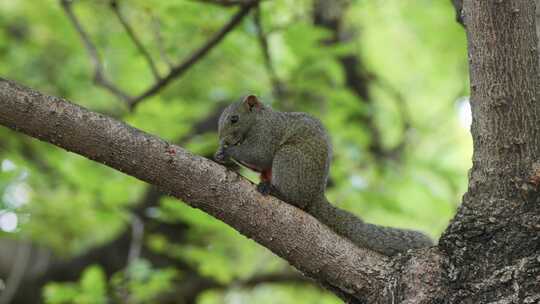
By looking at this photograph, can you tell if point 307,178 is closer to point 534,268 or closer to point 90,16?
point 534,268

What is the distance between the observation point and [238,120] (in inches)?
183

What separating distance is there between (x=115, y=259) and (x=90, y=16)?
8.63 feet

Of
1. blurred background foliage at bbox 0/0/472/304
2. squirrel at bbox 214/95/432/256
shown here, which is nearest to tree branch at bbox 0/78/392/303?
squirrel at bbox 214/95/432/256

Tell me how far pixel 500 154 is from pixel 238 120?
207cm

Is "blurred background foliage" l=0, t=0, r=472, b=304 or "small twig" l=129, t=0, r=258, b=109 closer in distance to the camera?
"small twig" l=129, t=0, r=258, b=109

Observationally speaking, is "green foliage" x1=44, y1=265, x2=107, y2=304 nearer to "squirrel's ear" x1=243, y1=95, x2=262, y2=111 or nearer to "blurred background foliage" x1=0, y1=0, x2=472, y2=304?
"blurred background foliage" x1=0, y1=0, x2=472, y2=304

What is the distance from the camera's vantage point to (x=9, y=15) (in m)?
8.06

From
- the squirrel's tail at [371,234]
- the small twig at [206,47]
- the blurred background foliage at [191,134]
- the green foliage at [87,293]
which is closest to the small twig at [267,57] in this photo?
the blurred background foliage at [191,134]

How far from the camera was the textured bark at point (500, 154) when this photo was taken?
2.91 meters

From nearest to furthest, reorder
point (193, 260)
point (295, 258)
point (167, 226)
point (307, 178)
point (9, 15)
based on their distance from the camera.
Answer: point (295, 258) < point (307, 178) < point (193, 260) < point (167, 226) < point (9, 15)

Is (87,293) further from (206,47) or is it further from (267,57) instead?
(267,57)

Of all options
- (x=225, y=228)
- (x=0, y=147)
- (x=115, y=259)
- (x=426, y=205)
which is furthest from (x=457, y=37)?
(x=0, y=147)

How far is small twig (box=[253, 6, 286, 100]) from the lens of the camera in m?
4.86

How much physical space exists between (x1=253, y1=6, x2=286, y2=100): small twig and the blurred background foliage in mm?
17
